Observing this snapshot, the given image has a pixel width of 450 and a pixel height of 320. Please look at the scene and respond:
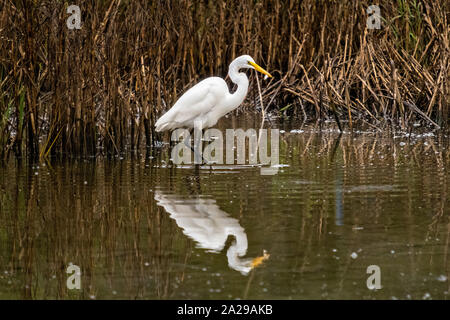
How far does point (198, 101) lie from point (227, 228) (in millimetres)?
4072

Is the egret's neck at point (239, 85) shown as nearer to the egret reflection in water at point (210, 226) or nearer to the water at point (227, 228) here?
the water at point (227, 228)

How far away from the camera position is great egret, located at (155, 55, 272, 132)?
→ 930 cm

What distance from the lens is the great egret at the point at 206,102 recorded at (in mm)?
9297

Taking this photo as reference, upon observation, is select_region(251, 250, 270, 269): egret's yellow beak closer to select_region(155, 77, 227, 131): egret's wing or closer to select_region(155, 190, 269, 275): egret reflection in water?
select_region(155, 190, 269, 275): egret reflection in water

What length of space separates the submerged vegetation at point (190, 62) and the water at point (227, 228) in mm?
508

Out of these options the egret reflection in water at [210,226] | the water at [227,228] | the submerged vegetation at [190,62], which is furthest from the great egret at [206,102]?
the egret reflection in water at [210,226]

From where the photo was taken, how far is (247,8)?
475 inches

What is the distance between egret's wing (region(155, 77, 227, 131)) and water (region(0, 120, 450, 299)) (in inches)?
37.9

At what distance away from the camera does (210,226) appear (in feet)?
18.5

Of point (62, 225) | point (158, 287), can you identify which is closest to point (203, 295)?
point (158, 287)

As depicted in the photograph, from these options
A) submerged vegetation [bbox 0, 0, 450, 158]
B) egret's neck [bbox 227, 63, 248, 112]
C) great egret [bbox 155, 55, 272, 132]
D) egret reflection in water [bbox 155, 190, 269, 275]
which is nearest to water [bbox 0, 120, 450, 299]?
egret reflection in water [bbox 155, 190, 269, 275]

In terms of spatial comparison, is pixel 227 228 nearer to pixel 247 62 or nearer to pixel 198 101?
pixel 198 101

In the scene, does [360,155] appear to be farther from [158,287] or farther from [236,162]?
[158,287]

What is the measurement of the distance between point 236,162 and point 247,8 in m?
4.20
